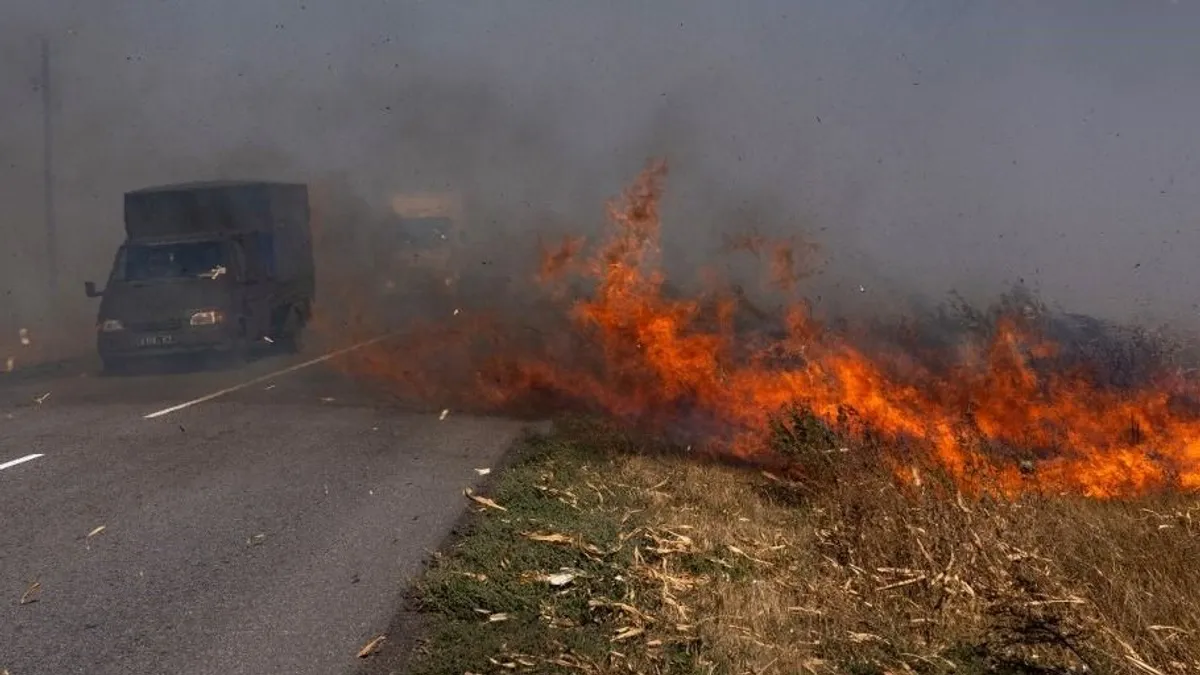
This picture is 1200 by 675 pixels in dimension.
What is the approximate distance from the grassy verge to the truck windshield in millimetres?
11412

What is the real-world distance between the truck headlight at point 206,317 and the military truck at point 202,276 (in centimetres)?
2

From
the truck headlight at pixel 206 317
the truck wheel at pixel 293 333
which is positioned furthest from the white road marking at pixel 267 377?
the truck headlight at pixel 206 317

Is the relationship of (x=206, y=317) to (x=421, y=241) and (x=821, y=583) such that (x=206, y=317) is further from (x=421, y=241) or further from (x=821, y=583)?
(x=821, y=583)

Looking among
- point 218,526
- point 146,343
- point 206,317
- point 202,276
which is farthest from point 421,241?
point 218,526

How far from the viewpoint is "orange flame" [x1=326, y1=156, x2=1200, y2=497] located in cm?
975

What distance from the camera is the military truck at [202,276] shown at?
1762cm

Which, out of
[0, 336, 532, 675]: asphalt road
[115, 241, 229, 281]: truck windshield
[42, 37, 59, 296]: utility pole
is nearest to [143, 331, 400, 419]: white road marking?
[0, 336, 532, 675]: asphalt road

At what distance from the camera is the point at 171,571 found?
6418 mm

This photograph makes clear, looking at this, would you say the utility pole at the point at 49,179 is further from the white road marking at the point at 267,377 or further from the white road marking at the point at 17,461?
the white road marking at the point at 17,461

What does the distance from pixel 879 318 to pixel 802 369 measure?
351cm

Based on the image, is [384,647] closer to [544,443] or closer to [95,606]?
[95,606]

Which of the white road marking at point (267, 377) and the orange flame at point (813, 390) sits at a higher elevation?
the orange flame at point (813, 390)

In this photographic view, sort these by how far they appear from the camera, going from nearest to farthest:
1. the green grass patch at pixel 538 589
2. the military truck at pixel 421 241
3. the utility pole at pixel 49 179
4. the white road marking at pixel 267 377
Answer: the green grass patch at pixel 538 589 → the white road marking at pixel 267 377 → the military truck at pixel 421 241 → the utility pole at pixel 49 179

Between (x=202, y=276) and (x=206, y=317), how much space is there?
771 millimetres
